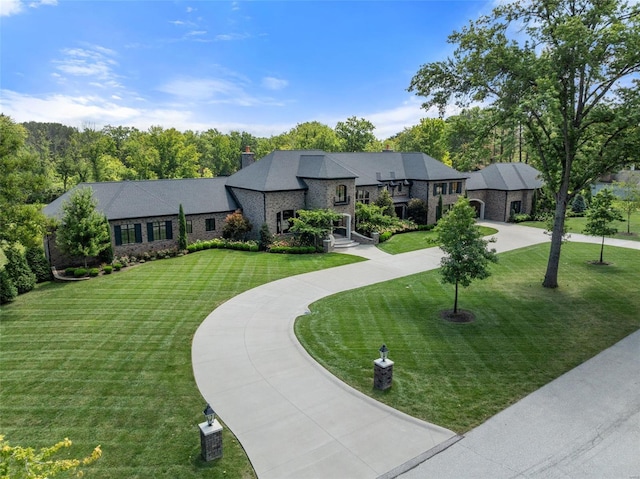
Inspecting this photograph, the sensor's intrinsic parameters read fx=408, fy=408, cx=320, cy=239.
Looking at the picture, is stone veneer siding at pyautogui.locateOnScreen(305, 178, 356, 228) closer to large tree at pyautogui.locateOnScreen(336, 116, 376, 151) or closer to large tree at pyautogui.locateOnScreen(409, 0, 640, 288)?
large tree at pyautogui.locateOnScreen(409, 0, 640, 288)

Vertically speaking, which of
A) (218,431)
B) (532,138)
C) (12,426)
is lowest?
(12,426)

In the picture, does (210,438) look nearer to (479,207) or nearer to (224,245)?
(224,245)

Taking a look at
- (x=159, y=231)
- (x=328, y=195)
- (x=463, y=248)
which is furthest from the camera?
(x=328, y=195)

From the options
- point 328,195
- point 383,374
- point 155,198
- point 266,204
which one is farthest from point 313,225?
point 383,374

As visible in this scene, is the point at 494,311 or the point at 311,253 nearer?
the point at 494,311

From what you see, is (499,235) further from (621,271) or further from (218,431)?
(218,431)

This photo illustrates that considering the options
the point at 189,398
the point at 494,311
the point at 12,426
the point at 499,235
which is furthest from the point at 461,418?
the point at 499,235
